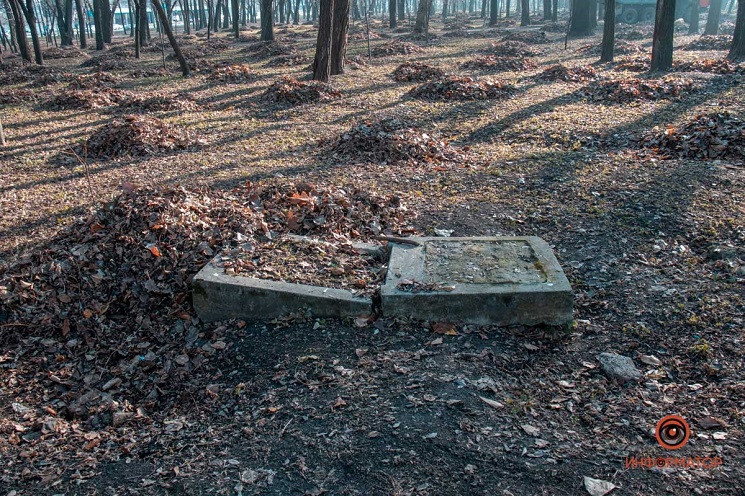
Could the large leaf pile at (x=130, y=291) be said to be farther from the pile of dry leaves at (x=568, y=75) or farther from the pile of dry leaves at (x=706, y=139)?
the pile of dry leaves at (x=568, y=75)

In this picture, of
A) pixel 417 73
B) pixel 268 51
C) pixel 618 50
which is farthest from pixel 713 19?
pixel 417 73

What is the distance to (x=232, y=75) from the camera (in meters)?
15.2

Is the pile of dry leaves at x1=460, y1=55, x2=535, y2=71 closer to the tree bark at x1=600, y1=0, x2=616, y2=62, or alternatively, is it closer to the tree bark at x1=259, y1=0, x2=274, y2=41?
the tree bark at x1=600, y1=0, x2=616, y2=62

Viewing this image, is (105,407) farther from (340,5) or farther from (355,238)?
(340,5)

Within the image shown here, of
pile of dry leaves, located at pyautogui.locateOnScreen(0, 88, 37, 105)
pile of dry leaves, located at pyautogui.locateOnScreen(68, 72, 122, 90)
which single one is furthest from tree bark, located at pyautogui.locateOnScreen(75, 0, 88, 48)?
pile of dry leaves, located at pyautogui.locateOnScreen(0, 88, 37, 105)

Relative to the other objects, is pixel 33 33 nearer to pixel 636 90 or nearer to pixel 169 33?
pixel 169 33

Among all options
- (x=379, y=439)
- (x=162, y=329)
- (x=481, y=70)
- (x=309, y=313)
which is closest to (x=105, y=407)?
(x=162, y=329)

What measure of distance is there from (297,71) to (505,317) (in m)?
14.6

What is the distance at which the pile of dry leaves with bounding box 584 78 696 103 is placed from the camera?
11070 mm

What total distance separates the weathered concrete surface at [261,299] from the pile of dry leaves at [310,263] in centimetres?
11

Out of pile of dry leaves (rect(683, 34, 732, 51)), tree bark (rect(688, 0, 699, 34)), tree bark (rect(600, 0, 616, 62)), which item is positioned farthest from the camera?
tree bark (rect(688, 0, 699, 34))

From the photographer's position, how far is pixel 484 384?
322 centimetres

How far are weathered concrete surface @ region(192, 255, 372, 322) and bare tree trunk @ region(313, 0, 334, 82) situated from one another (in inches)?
412

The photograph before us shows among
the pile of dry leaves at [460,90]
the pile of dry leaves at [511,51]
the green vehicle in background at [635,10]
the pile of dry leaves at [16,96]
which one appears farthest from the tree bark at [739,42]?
the green vehicle in background at [635,10]
